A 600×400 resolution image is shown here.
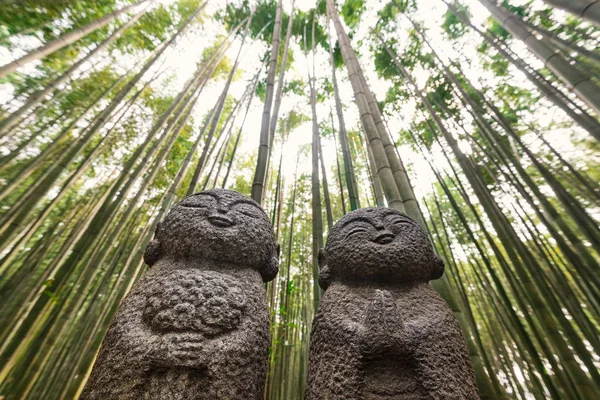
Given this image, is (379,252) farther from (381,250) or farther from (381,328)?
(381,328)

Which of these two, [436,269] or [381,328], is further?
[436,269]

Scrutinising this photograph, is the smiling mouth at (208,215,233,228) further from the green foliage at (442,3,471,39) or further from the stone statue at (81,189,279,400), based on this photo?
the green foliage at (442,3,471,39)

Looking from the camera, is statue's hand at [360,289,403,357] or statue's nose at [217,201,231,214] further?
statue's nose at [217,201,231,214]

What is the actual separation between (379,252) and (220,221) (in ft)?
2.66

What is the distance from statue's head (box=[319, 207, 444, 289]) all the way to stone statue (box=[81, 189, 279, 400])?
1.20 feet

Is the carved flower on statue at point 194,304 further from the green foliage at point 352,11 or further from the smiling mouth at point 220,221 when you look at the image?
the green foliage at point 352,11

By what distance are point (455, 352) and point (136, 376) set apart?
1229 millimetres

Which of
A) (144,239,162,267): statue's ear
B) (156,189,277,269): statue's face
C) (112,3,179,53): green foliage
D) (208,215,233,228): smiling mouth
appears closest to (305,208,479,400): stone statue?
(156,189,277,269): statue's face

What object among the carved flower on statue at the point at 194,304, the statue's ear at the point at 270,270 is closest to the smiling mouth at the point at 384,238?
the statue's ear at the point at 270,270

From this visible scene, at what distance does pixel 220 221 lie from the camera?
1.64 metres

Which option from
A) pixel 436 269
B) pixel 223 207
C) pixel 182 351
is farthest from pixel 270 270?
pixel 436 269

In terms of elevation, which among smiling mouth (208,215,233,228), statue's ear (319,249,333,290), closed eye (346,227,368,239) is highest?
smiling mouth (208,215,233,228)

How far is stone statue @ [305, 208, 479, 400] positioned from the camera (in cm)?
122

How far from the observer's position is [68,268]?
199 centimetres
